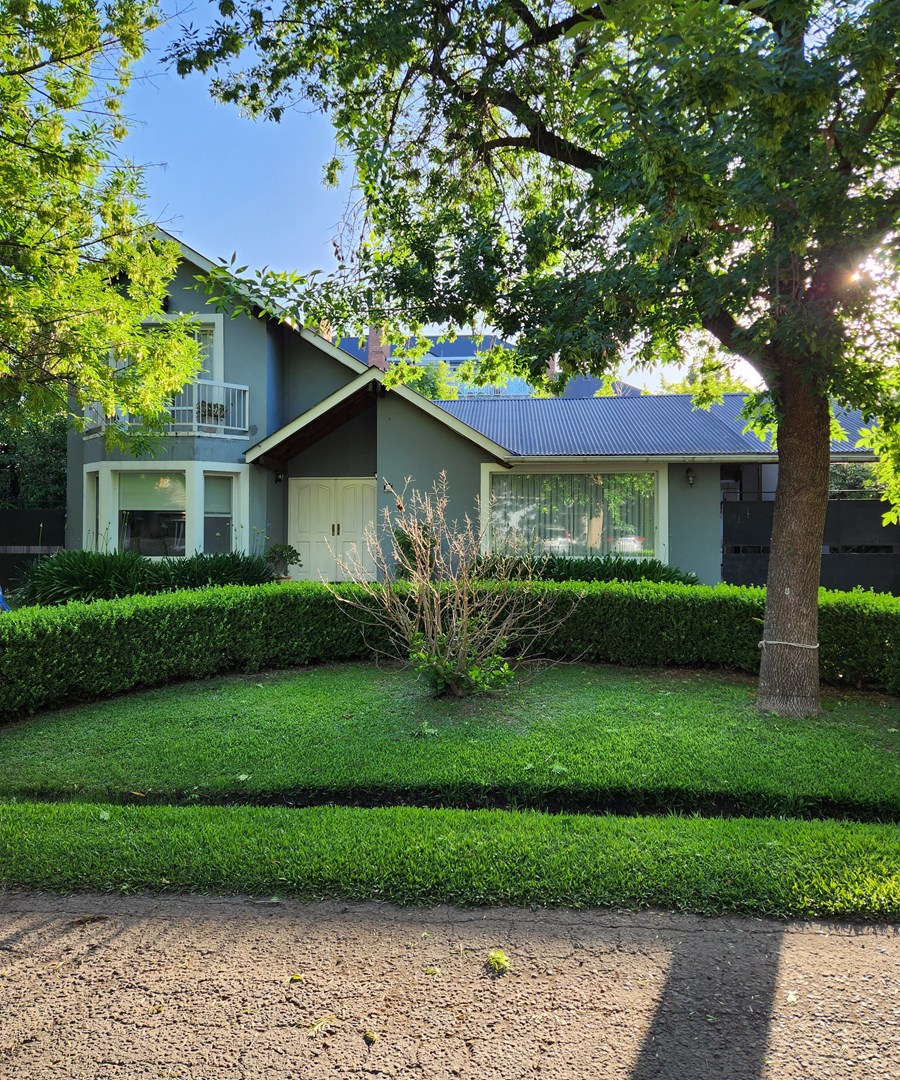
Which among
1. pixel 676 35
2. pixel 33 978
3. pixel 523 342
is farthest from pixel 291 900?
pixel 523 342

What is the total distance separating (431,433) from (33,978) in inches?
441

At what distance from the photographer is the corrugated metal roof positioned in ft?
43.1

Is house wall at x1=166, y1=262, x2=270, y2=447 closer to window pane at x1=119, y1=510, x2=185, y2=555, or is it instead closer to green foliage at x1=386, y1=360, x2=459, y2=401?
window pane at x1=119, y1=510, x2=185, y2=555

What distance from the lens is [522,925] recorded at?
10.4ft

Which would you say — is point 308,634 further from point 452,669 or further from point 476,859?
point 476,859

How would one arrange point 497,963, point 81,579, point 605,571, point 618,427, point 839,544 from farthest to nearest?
point 618,427 → point 839,544 → point 605,571 → point 81,579 → point 497,963

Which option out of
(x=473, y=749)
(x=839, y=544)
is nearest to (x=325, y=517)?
(x=473, y=749)

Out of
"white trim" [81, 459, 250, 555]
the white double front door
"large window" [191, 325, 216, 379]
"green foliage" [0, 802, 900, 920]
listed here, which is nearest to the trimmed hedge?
"green foliage" [0, 802, 900, 920]

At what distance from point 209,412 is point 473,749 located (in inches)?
405

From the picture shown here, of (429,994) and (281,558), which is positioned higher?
(281,558)

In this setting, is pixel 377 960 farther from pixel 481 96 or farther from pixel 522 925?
pixel 481 96

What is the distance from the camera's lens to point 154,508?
44.1 feet

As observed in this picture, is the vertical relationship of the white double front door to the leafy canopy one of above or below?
below

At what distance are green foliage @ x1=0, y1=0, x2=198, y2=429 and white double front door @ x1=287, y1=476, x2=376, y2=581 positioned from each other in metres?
7.22
